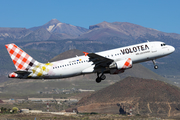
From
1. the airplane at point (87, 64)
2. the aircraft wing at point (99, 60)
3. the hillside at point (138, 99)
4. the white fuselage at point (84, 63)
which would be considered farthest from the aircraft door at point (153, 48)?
the hillside at point (138, 99)

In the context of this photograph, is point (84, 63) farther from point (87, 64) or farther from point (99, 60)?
point (99, 60)

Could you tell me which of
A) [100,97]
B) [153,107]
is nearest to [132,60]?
[153,107]

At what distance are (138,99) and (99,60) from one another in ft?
345

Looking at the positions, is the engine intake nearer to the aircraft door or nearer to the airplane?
the airplane

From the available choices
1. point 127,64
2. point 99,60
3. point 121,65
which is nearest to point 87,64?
point 99,60

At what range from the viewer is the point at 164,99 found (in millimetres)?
162125

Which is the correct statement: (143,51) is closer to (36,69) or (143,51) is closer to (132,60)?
(132,60)

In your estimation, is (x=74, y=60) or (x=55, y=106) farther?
(x=55, y=106)

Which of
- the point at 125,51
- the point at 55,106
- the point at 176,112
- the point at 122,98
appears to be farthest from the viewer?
the point at 55,106

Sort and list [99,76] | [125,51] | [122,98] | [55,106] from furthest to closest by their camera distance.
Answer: [55,106], [122,98], [99,76], [125,51]

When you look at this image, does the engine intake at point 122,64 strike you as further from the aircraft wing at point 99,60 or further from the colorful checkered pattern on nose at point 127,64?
the aircraft wing at point 99,60

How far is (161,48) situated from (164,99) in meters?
99.8

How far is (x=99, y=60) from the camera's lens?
205 ft

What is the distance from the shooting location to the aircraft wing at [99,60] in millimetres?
60625
